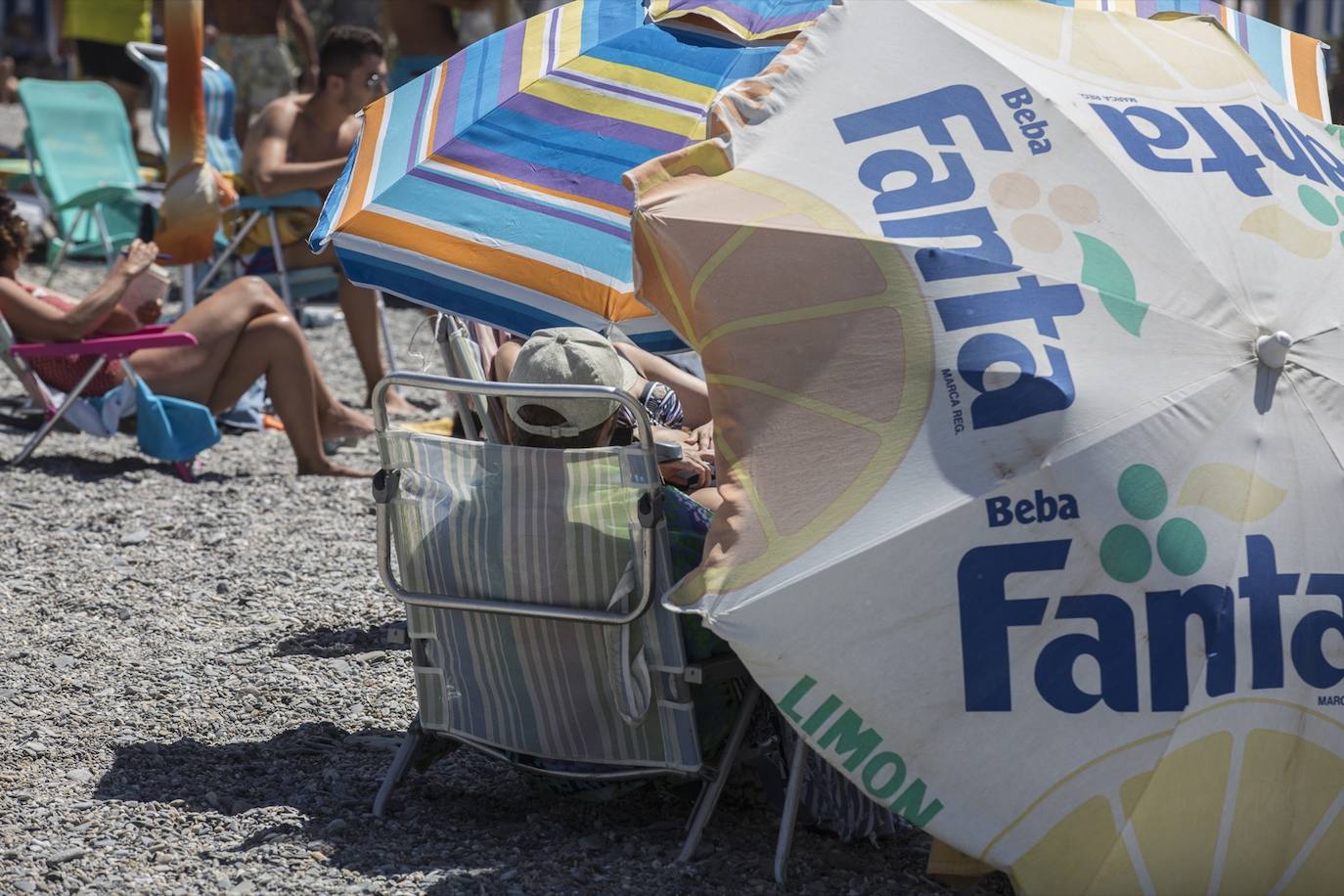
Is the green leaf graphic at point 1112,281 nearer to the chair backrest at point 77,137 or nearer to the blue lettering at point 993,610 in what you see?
the blue lettering at point 993,610

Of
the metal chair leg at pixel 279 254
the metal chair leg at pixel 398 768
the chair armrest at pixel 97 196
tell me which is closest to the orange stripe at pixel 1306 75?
the metal chair leg at pixel 398 768

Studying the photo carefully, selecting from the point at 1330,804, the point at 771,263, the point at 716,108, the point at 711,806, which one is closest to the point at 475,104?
the point at 716,108

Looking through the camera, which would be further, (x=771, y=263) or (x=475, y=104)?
(x=475, y=104)

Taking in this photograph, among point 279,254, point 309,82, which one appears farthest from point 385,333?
point 309,82

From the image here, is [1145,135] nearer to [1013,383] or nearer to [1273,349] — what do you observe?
[1273,349]

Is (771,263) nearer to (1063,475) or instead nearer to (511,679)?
(1063,475)

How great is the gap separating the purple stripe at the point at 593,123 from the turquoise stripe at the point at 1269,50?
124 centimetres

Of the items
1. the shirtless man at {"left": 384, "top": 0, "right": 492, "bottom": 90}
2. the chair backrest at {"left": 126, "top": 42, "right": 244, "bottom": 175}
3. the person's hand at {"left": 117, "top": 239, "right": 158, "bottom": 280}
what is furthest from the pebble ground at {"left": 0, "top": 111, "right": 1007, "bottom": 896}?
the shirtless man at {"left": 384, "top": 0, "right": 492, "bottom": 90}

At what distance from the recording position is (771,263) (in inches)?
102

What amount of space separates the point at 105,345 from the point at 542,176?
2.70 m

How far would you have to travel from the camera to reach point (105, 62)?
11.8 metres

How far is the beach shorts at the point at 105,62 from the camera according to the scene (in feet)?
38.4

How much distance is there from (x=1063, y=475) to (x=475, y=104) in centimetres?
181

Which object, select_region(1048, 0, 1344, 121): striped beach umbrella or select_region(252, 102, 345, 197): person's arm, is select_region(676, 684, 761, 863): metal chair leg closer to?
select_region(1048, 0, 1344, 121): striped beach umbrella
